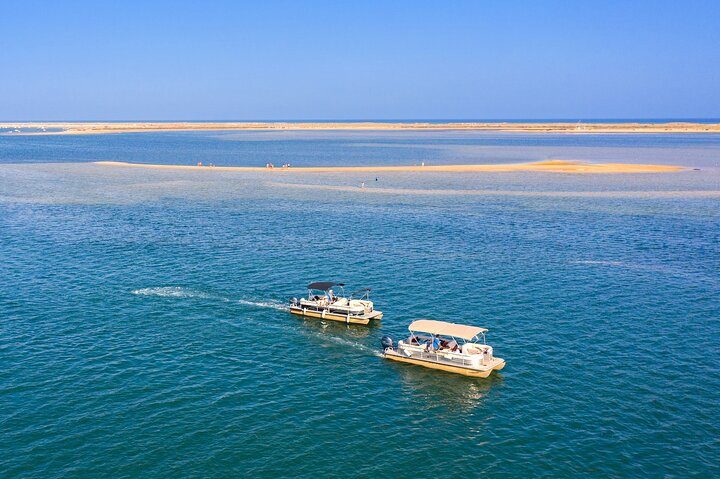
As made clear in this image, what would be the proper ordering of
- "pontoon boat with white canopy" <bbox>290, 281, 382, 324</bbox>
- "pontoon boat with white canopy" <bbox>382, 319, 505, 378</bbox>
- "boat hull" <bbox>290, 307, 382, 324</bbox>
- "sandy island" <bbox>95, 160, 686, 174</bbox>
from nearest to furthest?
"pontoon boat with white canopy" <bbox>382, 319, 505, 378</bbox>, "pontoon boat with white canopy" <bbox>290, 281, 382, 324</bbox>, "boat hull" <bbox>290, 307, 382, 324</bbox>, "sandy island" <bbox>95, 160, 686, 174</bbox>

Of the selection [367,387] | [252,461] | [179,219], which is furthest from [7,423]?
[179,219]

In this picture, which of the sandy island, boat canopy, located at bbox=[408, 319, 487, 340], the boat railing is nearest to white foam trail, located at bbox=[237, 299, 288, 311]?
boat canopy, located at bbox=[408, 319, 487, 340]

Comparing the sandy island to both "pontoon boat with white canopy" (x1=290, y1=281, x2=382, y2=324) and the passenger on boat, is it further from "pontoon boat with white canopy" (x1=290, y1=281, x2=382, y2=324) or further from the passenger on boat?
the passenger on boat

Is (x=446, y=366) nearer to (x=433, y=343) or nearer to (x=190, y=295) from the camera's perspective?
(x=433, y=343)

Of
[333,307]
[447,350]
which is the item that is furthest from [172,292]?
[447,350]

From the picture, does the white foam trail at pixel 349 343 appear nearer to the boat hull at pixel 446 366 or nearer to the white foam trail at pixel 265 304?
the boat hull at pixel 446 366

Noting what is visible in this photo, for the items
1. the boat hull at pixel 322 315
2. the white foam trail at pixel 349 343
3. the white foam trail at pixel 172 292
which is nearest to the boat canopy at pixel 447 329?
the white foam trail at pixel 349 343
